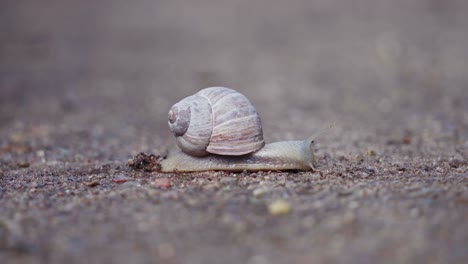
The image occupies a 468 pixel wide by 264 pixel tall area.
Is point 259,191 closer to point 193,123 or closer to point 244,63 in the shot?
point 193,123

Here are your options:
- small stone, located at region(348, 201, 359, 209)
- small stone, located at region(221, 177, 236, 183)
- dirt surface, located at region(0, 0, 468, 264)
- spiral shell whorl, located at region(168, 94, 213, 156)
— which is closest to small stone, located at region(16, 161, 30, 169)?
dirt surface, located at region(0, 0, 468, 264)

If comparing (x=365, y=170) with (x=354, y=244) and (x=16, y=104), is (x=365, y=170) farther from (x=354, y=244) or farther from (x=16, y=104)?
(x=16, y=104)

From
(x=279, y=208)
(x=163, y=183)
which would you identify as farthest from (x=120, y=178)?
(x=279, y=208)

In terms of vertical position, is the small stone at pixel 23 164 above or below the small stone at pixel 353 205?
above

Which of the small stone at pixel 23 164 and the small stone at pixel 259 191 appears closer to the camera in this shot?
the small stone at pixel 259 191

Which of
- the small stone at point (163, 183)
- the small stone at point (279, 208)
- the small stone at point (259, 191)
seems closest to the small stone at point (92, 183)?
the small stone at point (163, 183)

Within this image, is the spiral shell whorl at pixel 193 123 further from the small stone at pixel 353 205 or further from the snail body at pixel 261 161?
the small stone at pixel 353 205

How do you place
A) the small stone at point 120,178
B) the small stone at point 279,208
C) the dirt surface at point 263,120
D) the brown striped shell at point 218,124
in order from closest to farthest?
the dirt surface at point 263,120, the small stone at point 279,208, the small stone at point 120,178, the brown striped shell at point 218,124
